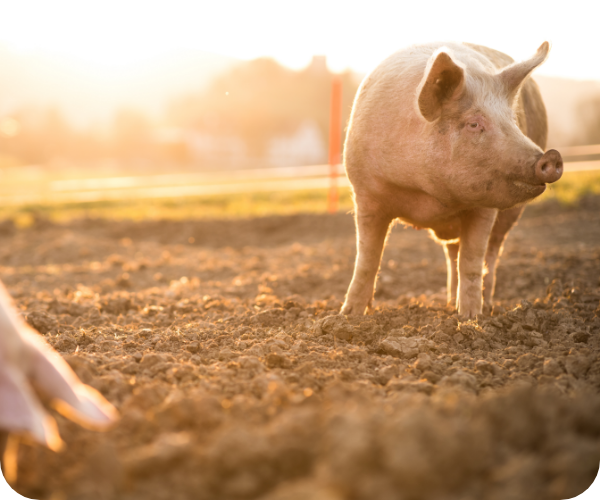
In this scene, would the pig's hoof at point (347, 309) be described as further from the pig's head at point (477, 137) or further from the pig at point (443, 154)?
the pig's head at point (477, 137)

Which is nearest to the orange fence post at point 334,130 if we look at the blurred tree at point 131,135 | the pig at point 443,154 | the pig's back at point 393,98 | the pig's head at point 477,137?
the pig at point 443,154

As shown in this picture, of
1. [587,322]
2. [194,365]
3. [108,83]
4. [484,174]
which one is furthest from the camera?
[108,83]

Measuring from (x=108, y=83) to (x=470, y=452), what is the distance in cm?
11469

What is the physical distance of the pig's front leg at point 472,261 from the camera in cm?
376

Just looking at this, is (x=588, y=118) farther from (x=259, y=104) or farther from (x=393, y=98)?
(x=259, y=104)

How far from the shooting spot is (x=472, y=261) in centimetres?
379

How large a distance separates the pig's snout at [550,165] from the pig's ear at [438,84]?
0.61 meters

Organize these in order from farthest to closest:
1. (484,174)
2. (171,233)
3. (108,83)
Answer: (108,83) < (171,233) < (484,174)

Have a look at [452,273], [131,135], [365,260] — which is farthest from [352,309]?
[131,135]

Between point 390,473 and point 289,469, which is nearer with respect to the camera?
point 390,473

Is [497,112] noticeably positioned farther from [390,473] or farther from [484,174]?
[390,473]

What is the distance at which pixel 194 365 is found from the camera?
2.73 metres

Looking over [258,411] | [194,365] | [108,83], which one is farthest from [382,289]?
[108,83]

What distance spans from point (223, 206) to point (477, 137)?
9.96 meters
